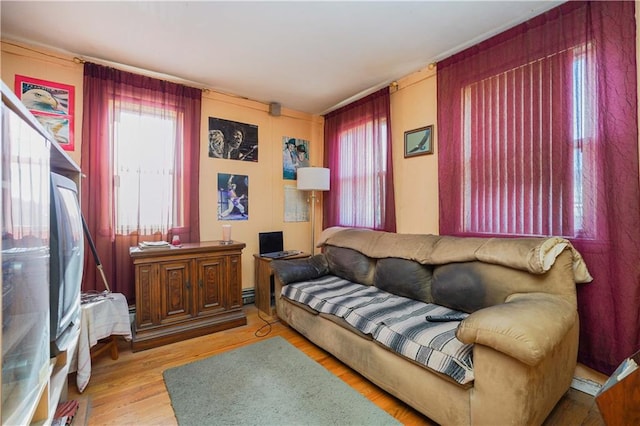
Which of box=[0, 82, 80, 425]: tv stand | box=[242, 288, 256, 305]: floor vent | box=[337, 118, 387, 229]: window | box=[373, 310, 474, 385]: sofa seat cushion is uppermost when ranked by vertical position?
box=[337, 118, 387, 229]: window

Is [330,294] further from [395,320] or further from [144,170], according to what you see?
[144,170]

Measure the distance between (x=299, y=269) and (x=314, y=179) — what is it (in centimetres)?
119

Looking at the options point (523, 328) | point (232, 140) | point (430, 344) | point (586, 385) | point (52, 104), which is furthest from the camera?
point (232, 140)

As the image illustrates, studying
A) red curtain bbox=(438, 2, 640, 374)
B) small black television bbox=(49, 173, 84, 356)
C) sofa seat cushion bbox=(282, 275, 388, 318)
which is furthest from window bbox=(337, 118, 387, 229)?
small black television bbox=(49, 173, 84, 356)

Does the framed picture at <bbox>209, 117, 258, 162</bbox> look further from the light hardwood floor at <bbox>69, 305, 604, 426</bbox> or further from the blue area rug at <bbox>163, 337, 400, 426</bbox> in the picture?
the blue area rug at <bbox>163, 337, 400, 426</bbox>

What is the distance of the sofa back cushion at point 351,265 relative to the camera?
8.80 ft

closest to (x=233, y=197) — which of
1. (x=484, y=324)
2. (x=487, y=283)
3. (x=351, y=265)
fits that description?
(x=351, y=265)

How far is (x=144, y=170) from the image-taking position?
9.02ft

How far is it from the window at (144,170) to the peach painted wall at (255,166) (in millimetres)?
311

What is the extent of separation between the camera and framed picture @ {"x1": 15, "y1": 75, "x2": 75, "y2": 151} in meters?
2.29

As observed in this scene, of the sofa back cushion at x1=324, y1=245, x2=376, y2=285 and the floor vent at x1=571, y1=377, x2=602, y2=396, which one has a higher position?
the sofa back cushion at x1=324, y1=245, x2=376, y2=285

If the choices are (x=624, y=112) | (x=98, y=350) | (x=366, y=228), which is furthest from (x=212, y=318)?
(x=624, y=112)

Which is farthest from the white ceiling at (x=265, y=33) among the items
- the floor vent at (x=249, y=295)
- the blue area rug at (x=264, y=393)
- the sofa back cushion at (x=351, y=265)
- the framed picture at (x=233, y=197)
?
the blue area rug at (x=264, y=393)

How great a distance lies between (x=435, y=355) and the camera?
1.46m
